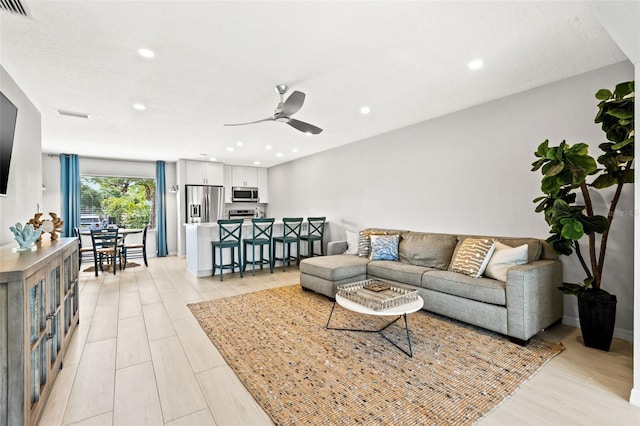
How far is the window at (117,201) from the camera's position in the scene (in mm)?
6938

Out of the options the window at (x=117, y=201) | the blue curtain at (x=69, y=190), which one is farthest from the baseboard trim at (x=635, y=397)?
the blue curtain at (x=69, y=190)

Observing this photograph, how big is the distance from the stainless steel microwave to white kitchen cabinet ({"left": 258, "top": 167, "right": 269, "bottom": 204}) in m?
0.19

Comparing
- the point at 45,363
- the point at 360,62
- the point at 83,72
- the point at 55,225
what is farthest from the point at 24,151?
the point at 360,62

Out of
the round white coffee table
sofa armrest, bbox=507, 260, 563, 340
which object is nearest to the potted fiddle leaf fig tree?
sofa armrest, bbox=507, 260, 563, 340

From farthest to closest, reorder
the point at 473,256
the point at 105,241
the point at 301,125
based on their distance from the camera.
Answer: the point at 105,241 → the point at 301,125 → the point at 473,256

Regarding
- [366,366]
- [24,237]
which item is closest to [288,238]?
[366,366]

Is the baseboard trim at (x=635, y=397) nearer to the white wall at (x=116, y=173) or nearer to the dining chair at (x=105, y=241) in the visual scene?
the dining chair at (x=105, y=241)

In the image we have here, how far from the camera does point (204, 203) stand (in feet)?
25.1

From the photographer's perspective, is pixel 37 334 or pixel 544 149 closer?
pixel 37 334

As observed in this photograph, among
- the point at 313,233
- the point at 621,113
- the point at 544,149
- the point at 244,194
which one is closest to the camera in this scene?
the point at 621,113

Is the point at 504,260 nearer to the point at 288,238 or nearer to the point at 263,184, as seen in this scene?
the point at 288,238

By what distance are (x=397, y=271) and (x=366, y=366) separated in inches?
62.9

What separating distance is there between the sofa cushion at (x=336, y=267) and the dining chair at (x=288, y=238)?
154cm

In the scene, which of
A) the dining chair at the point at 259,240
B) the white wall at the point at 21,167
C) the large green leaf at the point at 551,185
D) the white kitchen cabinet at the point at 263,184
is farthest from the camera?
the white kitchen cabinet at the point at 263,184
